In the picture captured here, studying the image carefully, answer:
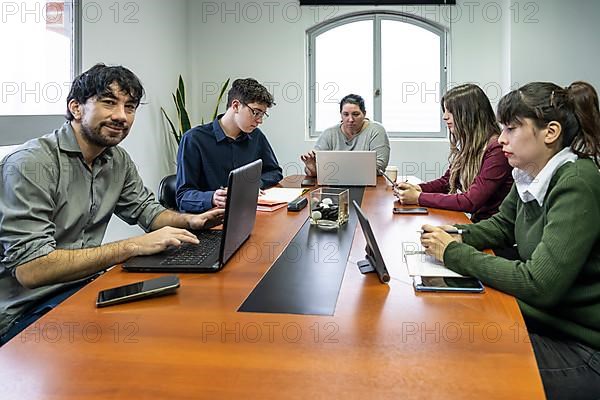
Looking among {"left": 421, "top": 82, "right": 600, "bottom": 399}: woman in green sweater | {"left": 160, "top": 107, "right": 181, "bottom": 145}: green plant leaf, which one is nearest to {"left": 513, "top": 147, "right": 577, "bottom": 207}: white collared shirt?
{"left": 421, "top": 82, "right": 600, "bottom": 399}: woman in green sweater

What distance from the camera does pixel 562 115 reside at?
1.47 m

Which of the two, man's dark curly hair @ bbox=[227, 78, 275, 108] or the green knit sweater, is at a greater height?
man's dark curly hair @ bbox=[227, 78, 275, 108]

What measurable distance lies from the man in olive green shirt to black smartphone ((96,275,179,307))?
31 cm

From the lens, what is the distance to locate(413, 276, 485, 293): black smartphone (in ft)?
4.28

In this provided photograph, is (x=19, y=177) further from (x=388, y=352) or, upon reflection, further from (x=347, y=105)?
(x=347, y=105)

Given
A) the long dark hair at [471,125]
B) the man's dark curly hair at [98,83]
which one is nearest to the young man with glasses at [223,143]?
the man's dark curly hair at [98,83]

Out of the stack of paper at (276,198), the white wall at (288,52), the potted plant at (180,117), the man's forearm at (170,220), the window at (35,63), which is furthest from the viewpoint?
the potted plant at (180,117)

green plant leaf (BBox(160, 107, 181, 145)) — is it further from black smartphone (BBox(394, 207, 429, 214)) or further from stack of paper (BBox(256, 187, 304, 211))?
black smartphone (BBox(394, 207, 429, 214))

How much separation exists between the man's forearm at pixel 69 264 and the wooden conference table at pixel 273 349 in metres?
0.21

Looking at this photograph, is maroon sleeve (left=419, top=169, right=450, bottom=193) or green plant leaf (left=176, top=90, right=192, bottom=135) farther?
green plant leaf (left=176, top=90, right=192, bottom=135)

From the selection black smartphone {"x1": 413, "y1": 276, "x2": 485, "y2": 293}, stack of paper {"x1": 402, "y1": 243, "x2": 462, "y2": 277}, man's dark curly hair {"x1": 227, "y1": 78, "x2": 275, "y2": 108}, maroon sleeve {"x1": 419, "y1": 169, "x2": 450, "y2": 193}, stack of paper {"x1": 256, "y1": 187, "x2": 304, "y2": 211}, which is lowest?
black smartphone {"x1": 413, "y1": 276, "x2": 485, "y2": 293}

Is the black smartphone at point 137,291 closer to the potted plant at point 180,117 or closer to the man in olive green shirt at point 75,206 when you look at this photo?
the man in olive green shirt at point 75,206

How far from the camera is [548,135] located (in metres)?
1.48

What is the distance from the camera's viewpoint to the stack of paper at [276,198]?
2414 mm
